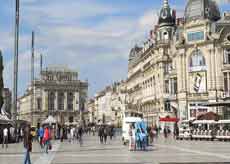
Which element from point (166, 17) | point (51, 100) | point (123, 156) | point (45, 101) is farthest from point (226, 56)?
point (51, 100)

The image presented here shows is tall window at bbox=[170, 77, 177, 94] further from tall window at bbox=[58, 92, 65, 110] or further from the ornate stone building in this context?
tall window at bbox=[58, 92, 65, 110]

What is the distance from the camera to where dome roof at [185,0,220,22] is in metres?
73.8

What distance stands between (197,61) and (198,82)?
3416mm

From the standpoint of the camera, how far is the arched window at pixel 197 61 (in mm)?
70188

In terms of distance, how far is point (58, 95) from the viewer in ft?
505

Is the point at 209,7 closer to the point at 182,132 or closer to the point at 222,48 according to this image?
the point at 222,48

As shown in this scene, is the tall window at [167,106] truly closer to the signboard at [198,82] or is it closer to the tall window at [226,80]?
the signboard at [198,82]

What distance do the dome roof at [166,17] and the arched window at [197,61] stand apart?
58.5ft

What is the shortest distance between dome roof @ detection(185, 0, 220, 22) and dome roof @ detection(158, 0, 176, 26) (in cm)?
1099

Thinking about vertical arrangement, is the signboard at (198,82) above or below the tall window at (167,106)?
above

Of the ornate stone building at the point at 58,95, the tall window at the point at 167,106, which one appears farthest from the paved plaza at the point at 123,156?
the ornate stone building at the point at 58,95

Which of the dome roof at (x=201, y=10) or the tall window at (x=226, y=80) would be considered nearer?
the tall window at (x=226, y=80)

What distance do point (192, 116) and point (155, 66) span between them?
17.3 meters

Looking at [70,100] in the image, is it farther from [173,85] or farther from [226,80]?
[226,80]
